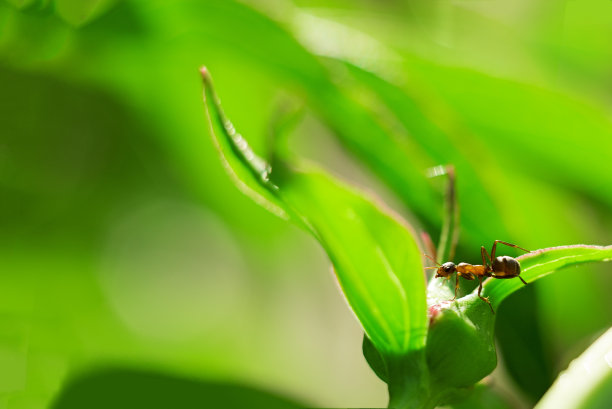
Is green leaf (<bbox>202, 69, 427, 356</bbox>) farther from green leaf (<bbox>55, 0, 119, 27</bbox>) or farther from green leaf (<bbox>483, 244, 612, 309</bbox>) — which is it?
green leaf (<bbox>55, 0, 119, 27</bbox>)

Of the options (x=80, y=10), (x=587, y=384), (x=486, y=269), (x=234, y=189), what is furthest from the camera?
(x=234, y=189)

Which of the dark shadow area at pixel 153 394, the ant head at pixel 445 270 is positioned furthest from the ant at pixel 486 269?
the dark shadow area at pixel 153 394

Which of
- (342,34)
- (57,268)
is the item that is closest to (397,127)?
(342,34)

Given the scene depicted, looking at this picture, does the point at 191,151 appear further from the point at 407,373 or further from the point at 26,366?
the point at 407,373

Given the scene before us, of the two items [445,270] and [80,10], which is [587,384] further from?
[80,10]

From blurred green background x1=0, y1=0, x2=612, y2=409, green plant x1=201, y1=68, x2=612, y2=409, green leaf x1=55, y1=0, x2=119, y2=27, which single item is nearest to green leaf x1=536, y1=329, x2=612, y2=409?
green plant x1=201, y1=68, x2=612, y2=409

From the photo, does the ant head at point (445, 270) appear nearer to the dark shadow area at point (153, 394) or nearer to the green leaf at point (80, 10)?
the dark shadow area at point (153, 394)

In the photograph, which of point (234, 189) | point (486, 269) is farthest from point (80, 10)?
point (486, 269)

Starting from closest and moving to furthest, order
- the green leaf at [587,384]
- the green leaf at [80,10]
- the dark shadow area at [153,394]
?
the green leaf at [587,384] < the dark shadow area at [153,394] < the green leaf at [80,10]
